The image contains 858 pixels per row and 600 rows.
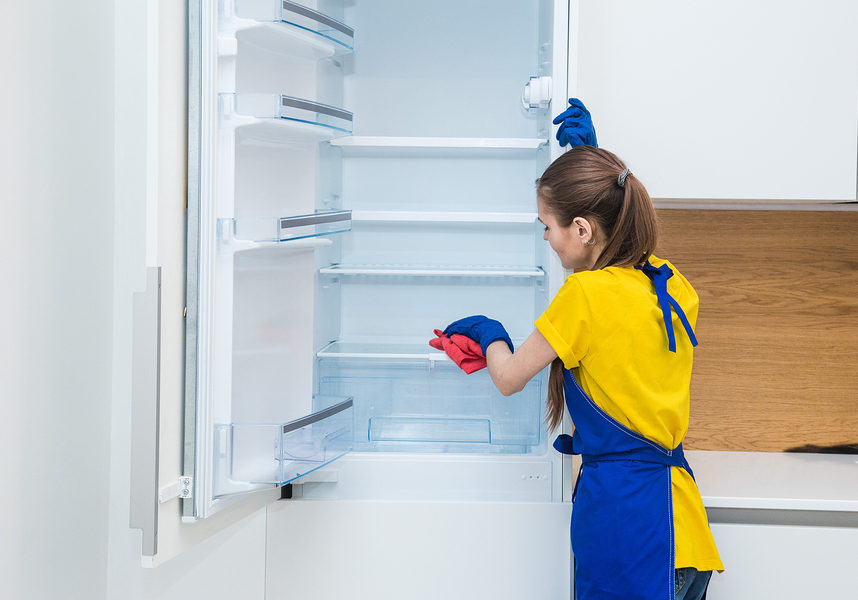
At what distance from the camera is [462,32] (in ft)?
6.34

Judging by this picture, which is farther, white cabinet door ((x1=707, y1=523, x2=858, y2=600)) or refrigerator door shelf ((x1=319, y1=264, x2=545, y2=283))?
refrigerator door shelf ((x1=319, y1=264, x2=545, y2=283))

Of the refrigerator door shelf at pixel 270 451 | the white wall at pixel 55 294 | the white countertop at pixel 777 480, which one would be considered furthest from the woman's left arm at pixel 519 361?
the white wall at pixel 55 294

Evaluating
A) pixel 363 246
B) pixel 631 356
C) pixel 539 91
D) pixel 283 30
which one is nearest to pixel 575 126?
pixel 539 91

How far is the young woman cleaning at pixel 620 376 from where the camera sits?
131cm

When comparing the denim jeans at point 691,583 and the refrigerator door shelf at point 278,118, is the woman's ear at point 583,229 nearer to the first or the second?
the refrigerator door shelf at point 278,118

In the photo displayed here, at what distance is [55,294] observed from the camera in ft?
4.31

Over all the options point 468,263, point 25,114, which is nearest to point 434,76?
point 468,263

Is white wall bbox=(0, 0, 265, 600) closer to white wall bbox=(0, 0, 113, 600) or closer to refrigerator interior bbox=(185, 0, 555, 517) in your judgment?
white wall bbox=(0, 0, 113, 600)

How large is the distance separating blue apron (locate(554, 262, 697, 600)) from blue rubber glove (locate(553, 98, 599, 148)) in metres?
0.29

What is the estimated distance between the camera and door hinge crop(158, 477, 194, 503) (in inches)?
45.9

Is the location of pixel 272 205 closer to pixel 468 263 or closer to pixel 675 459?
pixel 468 263

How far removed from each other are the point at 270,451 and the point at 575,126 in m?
0.87

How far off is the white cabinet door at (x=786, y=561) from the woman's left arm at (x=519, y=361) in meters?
0.57

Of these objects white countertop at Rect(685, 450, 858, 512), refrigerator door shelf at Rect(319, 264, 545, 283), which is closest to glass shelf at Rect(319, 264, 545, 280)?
refrigerator door shelf at Rect(319, 264, 545, 283)
